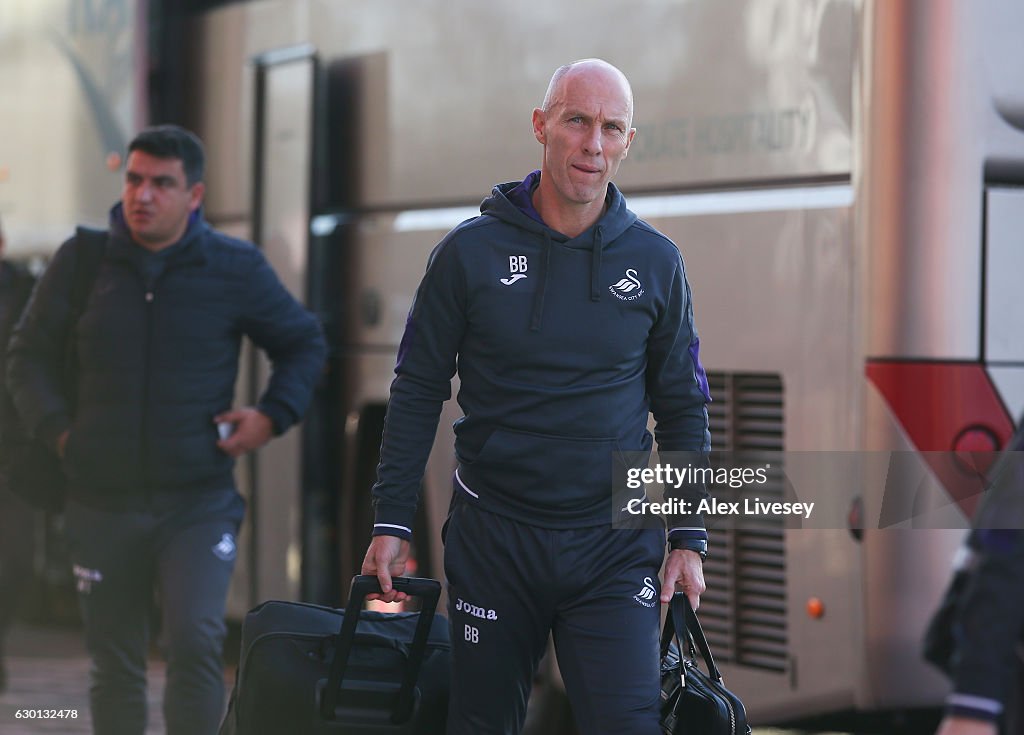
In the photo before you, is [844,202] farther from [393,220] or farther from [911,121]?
[393,220]

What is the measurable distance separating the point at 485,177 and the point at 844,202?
1.72m

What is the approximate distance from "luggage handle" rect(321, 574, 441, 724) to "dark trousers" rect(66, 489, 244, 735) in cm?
115

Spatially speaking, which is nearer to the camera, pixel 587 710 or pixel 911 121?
pixel 587 710

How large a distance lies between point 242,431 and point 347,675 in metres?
Result: 1.50

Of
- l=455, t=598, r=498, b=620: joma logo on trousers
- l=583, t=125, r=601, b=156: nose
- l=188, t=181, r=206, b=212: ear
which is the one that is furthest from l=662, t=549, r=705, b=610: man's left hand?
l=188, t=181, r=206, b=212: ear

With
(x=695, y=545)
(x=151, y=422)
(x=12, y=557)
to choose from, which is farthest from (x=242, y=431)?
(x=12, y=557)

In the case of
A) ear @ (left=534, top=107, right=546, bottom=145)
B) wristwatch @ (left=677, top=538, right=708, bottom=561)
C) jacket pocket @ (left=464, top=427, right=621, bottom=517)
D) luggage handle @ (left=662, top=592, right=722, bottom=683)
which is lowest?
luggage handle @ (left=662, top=592, right=722, bottom=683)

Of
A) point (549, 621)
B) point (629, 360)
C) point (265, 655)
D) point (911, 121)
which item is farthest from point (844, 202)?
point (265, 655)

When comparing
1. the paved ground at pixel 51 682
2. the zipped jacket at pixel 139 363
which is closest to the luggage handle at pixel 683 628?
the zipped jacket at pixel 139 363

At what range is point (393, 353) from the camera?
22.5 feet

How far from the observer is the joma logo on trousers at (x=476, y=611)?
373 centimetres

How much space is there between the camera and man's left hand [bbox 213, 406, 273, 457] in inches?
203

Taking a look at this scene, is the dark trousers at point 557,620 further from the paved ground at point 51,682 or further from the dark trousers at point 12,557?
the dark trousers at point 12,557

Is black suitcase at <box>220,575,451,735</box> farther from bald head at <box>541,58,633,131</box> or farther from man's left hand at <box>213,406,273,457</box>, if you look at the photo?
man's left hand at <box>213,406,273,457</box>
